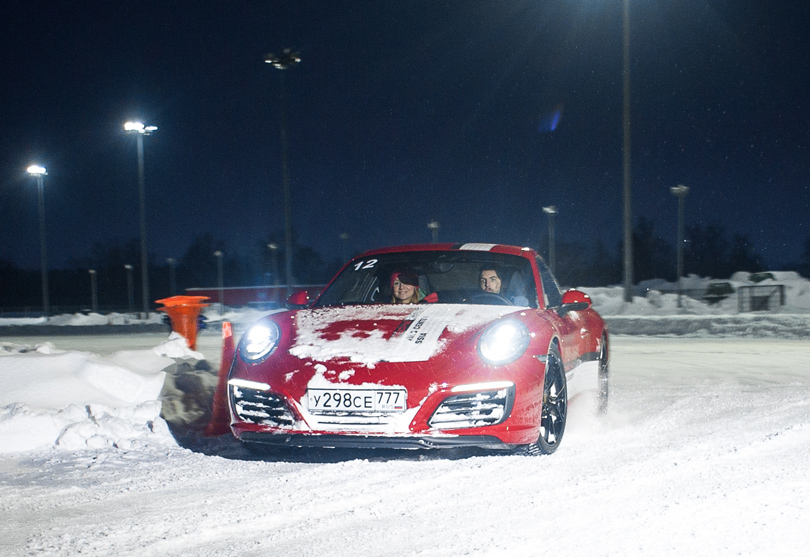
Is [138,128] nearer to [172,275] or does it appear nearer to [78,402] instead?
[78,402]

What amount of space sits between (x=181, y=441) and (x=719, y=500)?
3744mm

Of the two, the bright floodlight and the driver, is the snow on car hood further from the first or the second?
the bright floodlight

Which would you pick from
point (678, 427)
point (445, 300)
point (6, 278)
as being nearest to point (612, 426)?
point (678, 427)

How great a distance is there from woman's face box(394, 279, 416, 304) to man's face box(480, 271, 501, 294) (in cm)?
65

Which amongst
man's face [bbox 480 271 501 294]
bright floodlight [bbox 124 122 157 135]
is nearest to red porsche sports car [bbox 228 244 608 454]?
man's face [bbox 480 271 501 294]

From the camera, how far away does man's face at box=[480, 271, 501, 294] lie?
666 centimetres

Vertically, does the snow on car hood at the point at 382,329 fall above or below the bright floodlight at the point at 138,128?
below

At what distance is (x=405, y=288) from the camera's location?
6.30 metres

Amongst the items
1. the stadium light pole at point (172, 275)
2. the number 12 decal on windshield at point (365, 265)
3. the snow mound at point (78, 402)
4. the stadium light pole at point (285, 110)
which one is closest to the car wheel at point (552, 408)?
the number 12 decal on windshield at point (365, 265)

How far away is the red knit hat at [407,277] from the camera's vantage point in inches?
248

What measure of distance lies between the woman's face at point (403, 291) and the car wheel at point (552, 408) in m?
1.23

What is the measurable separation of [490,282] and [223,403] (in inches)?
91.4

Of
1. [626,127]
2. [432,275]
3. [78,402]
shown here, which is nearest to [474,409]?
[432,275]

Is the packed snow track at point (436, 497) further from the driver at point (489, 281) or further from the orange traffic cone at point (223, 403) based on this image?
the driver at point (489, 281)
